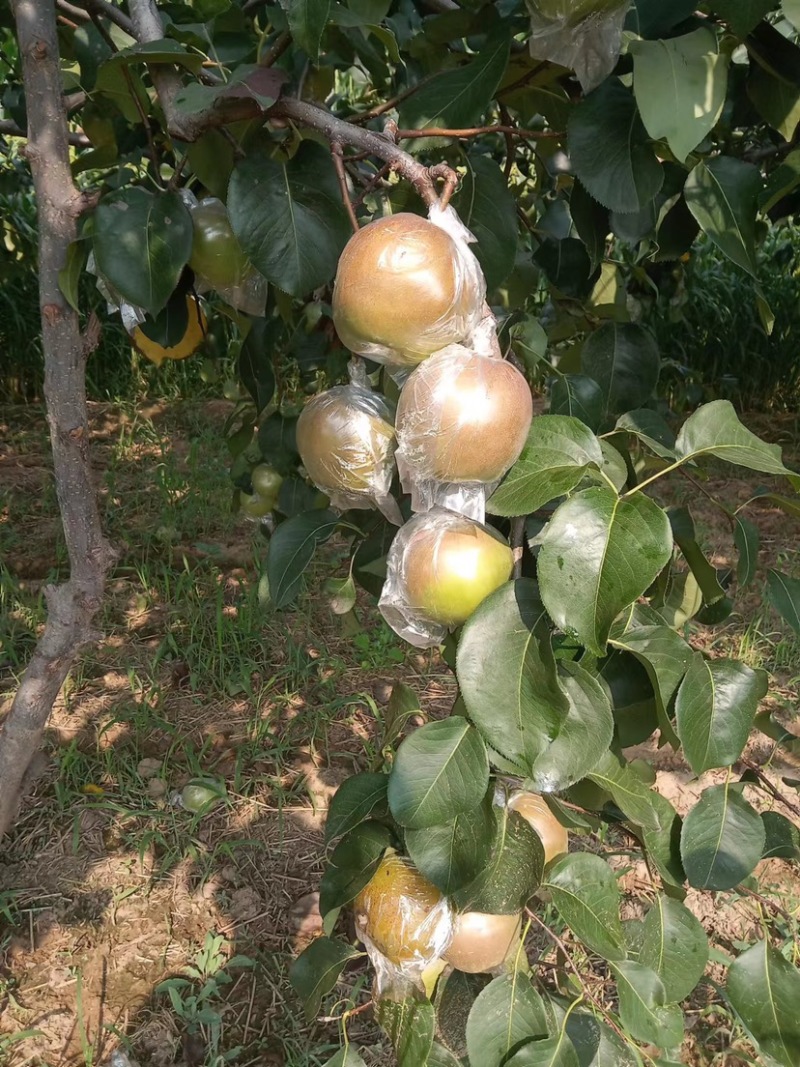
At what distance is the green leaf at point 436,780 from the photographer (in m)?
0.69

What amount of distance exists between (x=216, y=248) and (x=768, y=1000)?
913mm

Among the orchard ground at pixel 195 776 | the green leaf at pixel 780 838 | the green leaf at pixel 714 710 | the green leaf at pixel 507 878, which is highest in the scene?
the green leaf at pixel 714 710

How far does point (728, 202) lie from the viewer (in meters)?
0.81

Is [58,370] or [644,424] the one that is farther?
[58,370]

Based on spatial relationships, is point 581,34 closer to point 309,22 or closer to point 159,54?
point 309,22

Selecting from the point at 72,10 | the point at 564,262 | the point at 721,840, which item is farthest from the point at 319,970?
the point at 72,10

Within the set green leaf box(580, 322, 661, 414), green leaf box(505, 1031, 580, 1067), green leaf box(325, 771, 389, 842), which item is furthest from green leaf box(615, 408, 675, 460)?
green leaf box(505, 1031, 580, 1067)

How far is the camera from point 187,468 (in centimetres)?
357

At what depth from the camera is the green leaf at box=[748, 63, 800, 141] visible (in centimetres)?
83

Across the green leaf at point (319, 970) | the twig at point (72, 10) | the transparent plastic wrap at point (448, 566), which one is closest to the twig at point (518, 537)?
the transparent plastic wrap at point (448, 566)

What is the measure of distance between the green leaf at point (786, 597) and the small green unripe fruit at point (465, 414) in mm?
378

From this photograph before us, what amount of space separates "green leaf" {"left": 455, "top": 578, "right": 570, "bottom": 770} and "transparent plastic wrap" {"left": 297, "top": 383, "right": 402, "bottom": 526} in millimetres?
209

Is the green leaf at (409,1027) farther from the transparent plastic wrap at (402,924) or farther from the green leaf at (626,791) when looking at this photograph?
the green leaf at (626,791)

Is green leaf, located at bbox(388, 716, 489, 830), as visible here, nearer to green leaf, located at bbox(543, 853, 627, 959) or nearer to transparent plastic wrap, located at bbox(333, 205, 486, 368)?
green leaf, located at bbox(543, 853, 627, 959)
